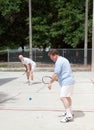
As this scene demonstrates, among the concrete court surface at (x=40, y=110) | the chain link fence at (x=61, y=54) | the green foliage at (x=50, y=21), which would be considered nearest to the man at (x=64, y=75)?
the concrete court surface at (x=40, y=110)

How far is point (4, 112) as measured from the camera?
1232 cm

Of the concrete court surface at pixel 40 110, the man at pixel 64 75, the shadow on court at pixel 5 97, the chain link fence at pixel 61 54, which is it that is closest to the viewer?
the concrete court surface at pixel 40 110

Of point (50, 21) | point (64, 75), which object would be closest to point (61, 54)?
point (50, 21)

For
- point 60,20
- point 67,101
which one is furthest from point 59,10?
point 67,101

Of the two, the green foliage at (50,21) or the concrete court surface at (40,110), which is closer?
the concrete court surface at (40,110)

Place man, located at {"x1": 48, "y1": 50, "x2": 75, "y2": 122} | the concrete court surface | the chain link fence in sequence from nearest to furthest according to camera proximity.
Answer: the concrete court surface < man, located at {"x1": 48, "y1": 50, "x2": 75, "y2": 122} < the chain link fence

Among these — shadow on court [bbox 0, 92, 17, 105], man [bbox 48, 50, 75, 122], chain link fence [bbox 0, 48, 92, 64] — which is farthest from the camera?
chain link fence [bbox 0, 48, 92, 64]

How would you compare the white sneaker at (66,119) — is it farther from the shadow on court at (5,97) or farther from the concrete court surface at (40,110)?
the shadow on court at (5,97)

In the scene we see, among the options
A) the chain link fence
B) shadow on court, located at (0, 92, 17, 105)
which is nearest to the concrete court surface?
shadow on court, located at (0, 92, 17, 105)

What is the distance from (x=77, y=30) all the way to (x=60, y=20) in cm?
241

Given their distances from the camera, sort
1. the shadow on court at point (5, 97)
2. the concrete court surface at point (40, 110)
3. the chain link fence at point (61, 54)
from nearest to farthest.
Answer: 1. the concrete court surface at point (40, 110)
2. the shadow on court at point (5, 97)
3. the chain link fence at point (61, 54)

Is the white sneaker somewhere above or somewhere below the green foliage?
below

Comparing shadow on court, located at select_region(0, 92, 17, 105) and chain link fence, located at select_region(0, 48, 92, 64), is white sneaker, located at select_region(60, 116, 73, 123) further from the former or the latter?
chain link fence, located at select_region(0, 48, 92, 64)

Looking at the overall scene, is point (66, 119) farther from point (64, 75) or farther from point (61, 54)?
point (61, 54)
